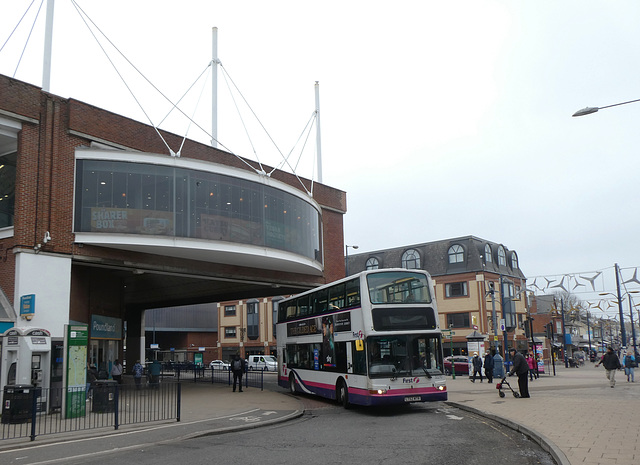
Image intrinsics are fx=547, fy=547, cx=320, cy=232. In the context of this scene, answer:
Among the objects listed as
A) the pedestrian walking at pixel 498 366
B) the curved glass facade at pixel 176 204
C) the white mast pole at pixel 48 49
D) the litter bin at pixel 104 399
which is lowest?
the pedestrian walking at pixel 498 366

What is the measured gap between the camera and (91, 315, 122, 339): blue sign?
23678 millimetres

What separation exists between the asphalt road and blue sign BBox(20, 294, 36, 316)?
6309mm

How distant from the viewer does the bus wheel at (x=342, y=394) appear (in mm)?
17234

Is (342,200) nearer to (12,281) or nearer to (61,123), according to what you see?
(61,123)

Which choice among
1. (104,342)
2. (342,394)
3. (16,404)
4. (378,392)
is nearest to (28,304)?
(16,404)

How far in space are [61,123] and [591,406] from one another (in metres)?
19.1

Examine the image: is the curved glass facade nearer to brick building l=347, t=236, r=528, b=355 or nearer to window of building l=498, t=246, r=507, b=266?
brick building l=347, t=236, r=528, b=355

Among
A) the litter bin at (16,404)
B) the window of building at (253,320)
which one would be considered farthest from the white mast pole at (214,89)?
the window of building at (253,320)

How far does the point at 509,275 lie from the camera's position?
2421 inches

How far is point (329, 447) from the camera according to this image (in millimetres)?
10656

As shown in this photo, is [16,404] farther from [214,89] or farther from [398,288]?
[214,89]

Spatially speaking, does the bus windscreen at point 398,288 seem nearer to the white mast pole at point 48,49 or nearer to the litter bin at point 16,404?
the litter bin at point 16,404

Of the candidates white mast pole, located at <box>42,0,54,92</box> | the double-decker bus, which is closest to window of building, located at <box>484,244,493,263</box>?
the double-decker bus

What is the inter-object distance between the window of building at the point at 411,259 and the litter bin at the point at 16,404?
51.4m
